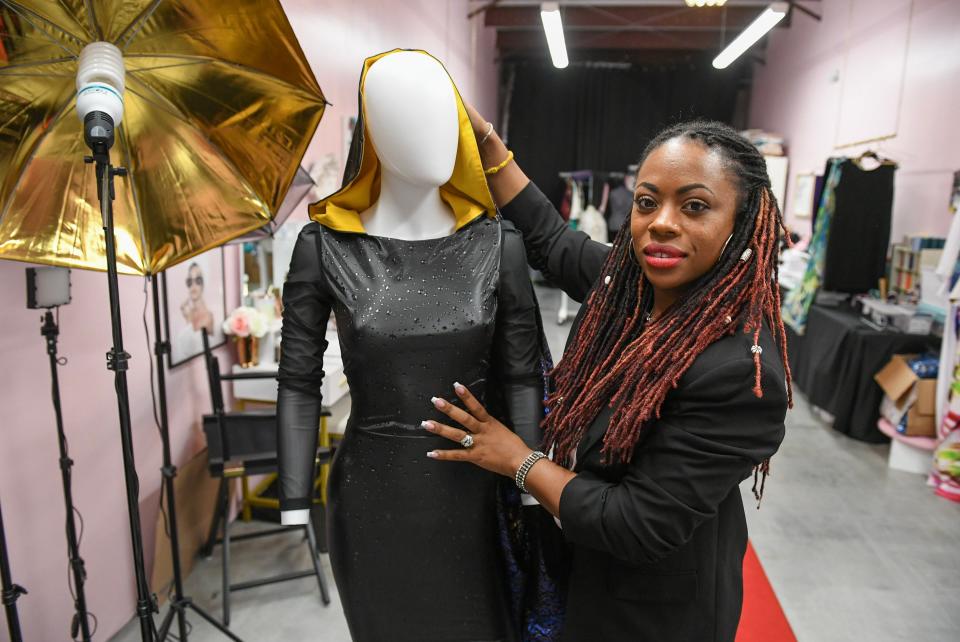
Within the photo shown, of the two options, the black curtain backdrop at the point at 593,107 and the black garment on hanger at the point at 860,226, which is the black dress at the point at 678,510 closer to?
the black garment on hanger at the point at 860,226

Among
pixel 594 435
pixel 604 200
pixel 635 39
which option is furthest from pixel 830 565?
pixel 635 39

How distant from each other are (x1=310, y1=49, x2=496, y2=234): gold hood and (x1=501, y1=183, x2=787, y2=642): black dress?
504 millimetres

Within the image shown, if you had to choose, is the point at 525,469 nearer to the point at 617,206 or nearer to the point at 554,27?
the point at 554,27

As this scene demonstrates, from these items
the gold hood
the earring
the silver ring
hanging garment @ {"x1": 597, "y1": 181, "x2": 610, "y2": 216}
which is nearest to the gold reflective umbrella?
the gold hood

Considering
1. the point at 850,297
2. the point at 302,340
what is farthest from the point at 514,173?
the point at 850,297

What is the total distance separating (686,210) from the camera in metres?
0.99

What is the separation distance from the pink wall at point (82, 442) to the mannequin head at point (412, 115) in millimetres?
1139

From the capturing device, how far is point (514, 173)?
1.49 m

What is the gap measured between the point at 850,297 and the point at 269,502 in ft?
14.9

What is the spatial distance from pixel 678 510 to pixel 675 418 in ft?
0.44

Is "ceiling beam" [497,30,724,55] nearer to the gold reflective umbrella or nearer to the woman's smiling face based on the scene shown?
the gold reflective umbrella

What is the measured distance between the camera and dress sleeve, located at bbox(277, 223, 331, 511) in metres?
1.23

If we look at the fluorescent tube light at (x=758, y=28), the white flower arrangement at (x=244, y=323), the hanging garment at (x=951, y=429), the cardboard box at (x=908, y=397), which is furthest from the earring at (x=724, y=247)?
the fluorescent tube light at (x=758, y=28)

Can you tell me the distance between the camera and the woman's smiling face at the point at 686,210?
0.98 meters
